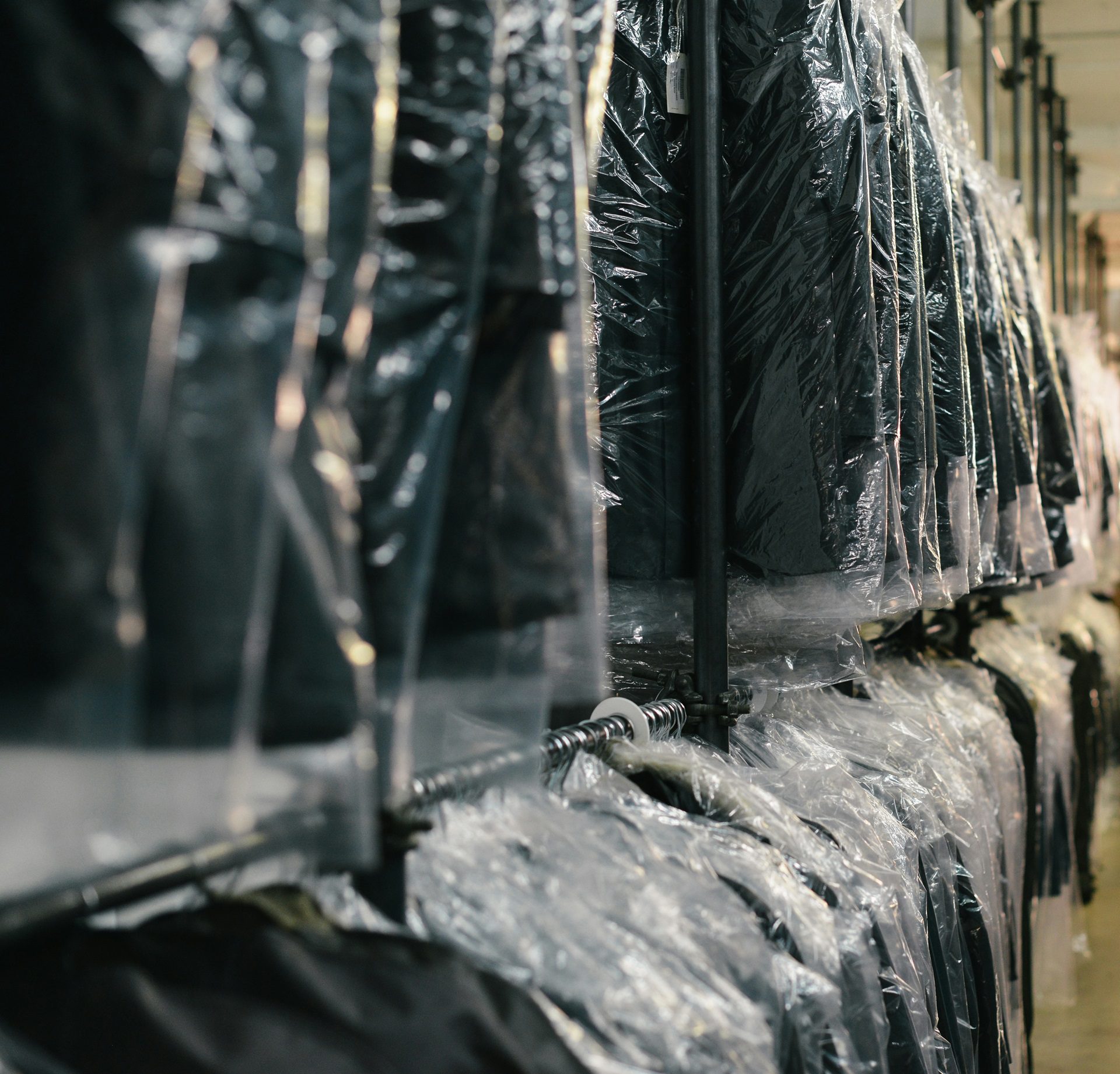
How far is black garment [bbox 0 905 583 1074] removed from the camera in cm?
52

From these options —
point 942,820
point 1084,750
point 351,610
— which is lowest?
point 1084,750

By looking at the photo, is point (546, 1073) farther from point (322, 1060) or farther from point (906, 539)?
point (906, 539)

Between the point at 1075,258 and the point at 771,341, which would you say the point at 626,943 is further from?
the point at 1075,258

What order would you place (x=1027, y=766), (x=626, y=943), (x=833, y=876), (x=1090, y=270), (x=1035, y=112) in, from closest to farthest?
(x=626, y=943) < (x=833, y=876) < (x=1027, y=766) < (x=1035, y=112) < (x=1090, y=270)

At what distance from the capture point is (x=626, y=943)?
0.73m

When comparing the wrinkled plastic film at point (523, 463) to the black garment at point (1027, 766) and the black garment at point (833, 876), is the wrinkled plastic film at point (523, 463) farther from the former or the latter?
the black garment at point (1027, 766)

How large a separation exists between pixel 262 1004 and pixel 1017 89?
3324 millimetres

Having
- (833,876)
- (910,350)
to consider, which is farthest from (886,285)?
(833,876)

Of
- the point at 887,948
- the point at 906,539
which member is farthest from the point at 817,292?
the point at 887,948

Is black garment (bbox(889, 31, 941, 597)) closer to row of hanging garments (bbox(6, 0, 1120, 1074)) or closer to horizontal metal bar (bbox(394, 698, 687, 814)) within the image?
row of hanging garments (bbox(6, 0, 1120, 1074))

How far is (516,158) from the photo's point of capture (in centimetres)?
60

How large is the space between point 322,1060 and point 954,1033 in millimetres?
962

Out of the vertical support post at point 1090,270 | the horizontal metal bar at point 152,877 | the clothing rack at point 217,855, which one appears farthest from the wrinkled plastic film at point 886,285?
the vertical support post at point 1090,270

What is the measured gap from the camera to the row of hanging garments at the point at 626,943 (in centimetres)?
55
